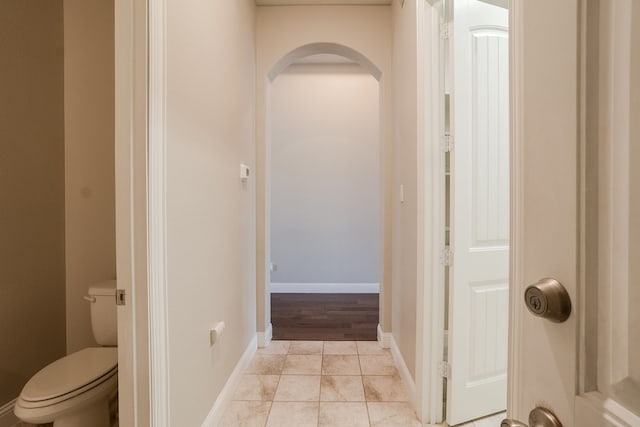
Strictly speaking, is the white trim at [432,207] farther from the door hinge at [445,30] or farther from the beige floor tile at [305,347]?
the beige floor tile at [305,347]

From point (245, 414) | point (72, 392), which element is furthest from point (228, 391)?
point (72, 392)

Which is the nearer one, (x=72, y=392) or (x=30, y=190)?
(x=72, y=392)

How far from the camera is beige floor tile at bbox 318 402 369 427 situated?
1.68m

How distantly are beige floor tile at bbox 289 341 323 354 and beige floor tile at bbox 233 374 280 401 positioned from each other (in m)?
A: 0.40

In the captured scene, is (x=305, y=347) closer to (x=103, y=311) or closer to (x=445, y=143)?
(x=103, y=311)

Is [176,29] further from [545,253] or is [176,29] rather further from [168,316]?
[545,253]

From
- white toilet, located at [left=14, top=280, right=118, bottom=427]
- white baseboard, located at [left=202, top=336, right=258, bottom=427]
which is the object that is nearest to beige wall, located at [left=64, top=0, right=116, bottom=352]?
white toilet, located at [left=14, top=280, right=118, bottom=427]

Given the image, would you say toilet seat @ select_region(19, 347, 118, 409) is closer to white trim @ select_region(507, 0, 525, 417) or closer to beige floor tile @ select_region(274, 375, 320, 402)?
beige floor tile @ select_region(274, 375, 320, 402)

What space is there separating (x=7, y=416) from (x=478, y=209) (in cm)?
278

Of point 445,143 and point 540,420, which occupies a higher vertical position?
point 445,143

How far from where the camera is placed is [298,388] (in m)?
2.00

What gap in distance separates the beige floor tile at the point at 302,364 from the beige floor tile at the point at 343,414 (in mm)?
374

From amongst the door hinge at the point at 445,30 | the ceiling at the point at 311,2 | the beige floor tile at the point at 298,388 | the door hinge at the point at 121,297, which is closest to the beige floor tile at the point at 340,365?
the beige floor tile at the point at 298,388

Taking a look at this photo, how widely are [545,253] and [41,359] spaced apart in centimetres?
262
